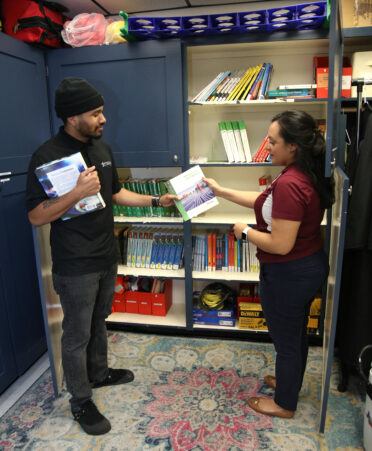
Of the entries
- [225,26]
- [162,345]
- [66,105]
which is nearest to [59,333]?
[162,345]

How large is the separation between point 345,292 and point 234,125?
1.33 meters

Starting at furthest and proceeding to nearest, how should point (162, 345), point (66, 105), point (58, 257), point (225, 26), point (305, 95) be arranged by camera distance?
point (162, 345)
point (305, 95)
point (225, 26)
point (58, 257)
point (66, 105)

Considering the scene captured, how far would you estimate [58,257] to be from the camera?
73.8 inches

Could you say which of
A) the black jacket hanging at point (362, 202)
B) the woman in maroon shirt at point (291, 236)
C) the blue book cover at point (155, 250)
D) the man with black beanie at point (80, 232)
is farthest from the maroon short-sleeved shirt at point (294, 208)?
the blue book cover at point (155, 250)

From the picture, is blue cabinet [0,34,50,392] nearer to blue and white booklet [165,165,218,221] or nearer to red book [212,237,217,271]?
blue and white booklet [165,165,218,221]

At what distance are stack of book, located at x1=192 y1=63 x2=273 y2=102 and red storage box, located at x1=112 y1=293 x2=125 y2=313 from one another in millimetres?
1643

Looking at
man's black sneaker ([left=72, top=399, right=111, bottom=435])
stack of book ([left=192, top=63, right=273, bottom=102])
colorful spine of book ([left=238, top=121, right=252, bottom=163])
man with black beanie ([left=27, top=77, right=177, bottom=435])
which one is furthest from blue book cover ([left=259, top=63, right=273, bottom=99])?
man's black sneaker ([left=72, top=399, right=111, bottom=435])

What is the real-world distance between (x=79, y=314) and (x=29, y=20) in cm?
187

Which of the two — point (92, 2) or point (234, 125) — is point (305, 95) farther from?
point (92, 2)

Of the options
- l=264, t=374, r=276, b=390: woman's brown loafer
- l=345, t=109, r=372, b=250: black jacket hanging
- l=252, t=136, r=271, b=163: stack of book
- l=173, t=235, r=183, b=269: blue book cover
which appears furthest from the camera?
l=173, t=235, r=183, b=269: blue book cover

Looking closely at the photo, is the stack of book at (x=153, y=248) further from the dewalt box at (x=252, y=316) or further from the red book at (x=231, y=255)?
the dewalt box at (x=252, y=316)

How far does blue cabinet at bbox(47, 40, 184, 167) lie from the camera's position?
7.93 ft

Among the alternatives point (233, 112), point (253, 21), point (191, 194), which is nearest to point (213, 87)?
point (233, 112)

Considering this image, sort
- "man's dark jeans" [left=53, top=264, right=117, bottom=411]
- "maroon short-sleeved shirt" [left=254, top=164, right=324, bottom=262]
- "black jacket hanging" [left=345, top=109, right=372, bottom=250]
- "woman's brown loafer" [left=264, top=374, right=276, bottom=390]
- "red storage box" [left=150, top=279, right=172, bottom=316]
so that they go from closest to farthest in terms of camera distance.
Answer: "maroon short-sleeved shirt" [left=254, top=164, right=324, bottom=262] < "man's dark jeans" [left=53, top=264, right=117, bottom=411] < "black jacket hanging" [left=345, top=109, right=372, bottom=250] < "woman's brown loafer" [left=264, top=374, right=276, bottom=390] < "red storage box" [left=150, top=279, right=172, bottom=316]
